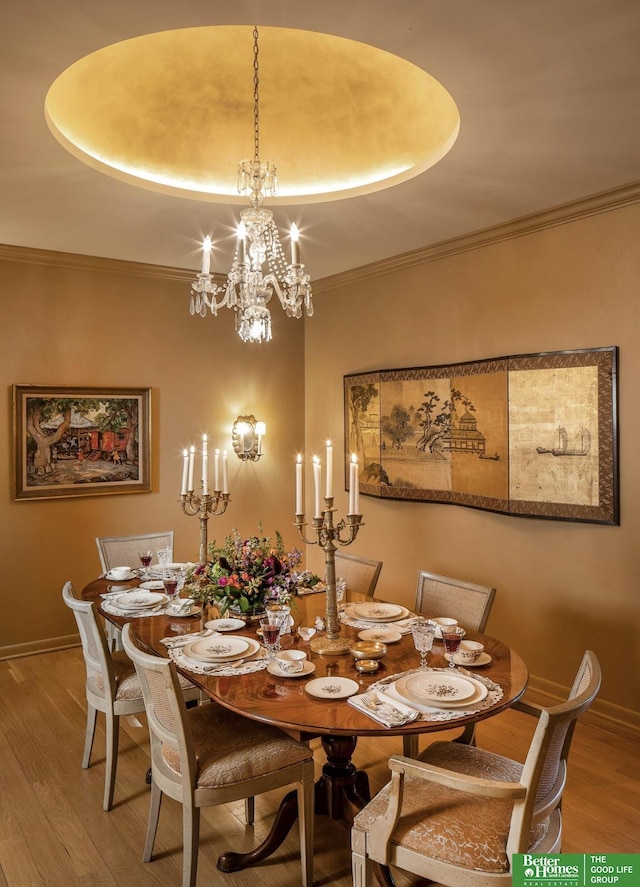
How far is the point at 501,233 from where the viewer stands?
3996 millimetres

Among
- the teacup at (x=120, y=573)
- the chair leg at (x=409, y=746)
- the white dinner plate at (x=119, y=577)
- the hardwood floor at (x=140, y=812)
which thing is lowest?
the hardwood floor at (x=140, y=812)

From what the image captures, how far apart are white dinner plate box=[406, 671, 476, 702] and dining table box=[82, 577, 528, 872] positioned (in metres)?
0.05

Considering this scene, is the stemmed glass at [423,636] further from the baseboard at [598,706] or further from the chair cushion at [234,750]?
the baseboard at [598,706]

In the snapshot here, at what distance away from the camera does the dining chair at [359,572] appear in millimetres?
3560

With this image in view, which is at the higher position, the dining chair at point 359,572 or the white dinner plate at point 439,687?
the dining chair at point 359,572

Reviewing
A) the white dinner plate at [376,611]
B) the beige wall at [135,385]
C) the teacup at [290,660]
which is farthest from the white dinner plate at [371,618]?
the beige wall at [135,385]

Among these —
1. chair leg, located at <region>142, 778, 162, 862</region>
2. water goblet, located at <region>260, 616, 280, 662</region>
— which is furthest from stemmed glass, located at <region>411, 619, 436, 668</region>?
chair leg, located at <region>142, 778, 162, 862</region>

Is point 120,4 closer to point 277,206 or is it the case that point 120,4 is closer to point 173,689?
point 277,206

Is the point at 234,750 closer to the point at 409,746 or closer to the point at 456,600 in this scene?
the point at 409,746

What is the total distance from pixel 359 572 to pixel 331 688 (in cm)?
152

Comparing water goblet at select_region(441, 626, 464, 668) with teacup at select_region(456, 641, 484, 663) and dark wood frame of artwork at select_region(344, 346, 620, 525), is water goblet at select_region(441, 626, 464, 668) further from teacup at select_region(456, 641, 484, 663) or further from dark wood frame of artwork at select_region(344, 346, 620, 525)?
dark wood frame of artwork at select_region(344, 346, 620, 525)

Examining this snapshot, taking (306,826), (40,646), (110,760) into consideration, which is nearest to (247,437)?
(40,646)

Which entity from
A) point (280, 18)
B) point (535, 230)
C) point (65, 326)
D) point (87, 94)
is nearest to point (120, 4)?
point (280, 18)

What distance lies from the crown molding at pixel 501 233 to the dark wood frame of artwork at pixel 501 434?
2.47 feet
